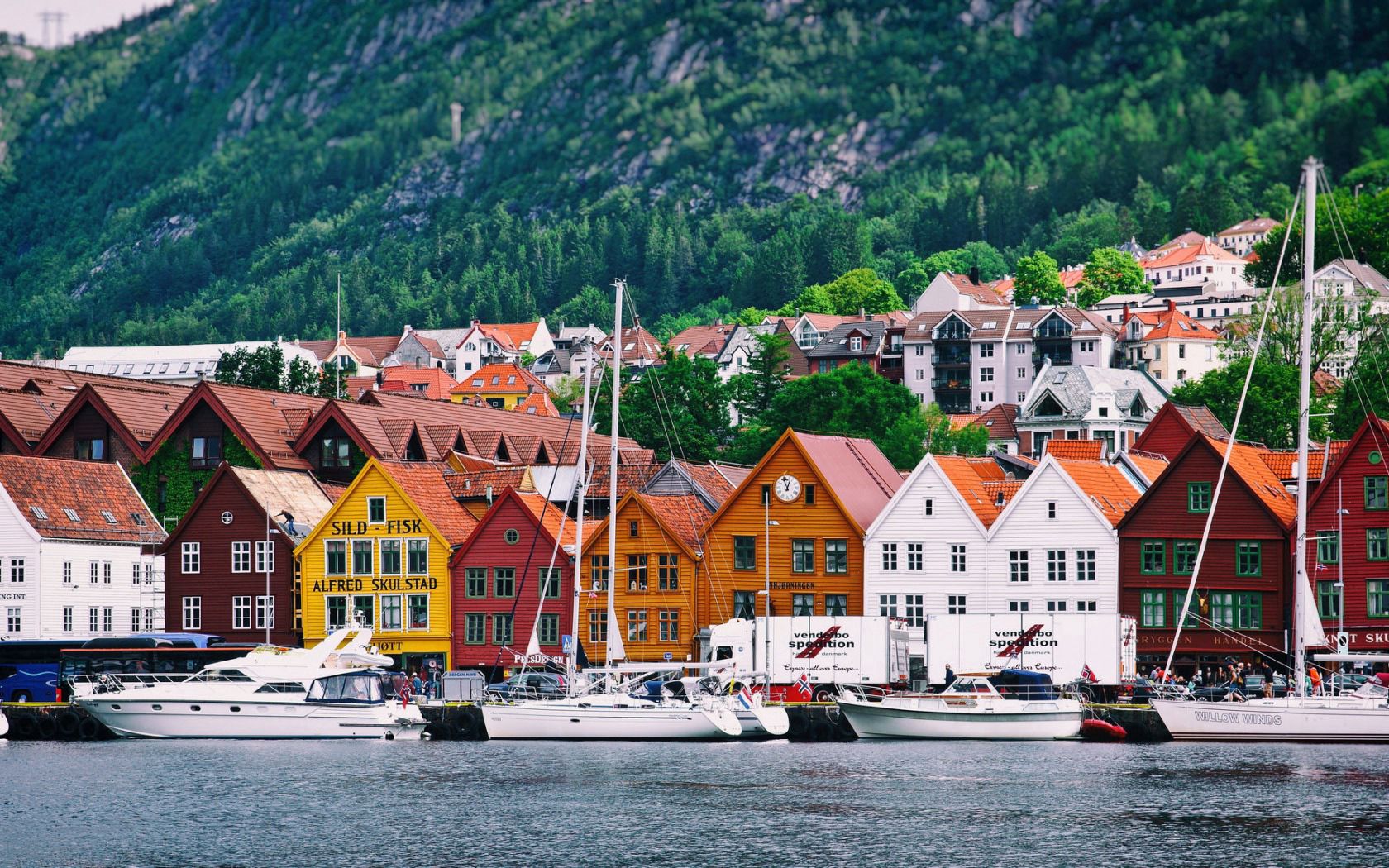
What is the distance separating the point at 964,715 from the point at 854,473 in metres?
28.5

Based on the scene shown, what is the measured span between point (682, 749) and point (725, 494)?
102 feet

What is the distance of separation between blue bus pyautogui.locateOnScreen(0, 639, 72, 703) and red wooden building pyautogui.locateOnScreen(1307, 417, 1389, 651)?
56.1 m

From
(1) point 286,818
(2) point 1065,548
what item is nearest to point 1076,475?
(2) point 1065,548

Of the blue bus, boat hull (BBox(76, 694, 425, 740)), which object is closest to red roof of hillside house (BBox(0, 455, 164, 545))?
the blue bus

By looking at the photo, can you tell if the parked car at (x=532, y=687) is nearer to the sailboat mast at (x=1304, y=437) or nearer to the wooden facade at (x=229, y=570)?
the wooden facade at (x=229, y=570)

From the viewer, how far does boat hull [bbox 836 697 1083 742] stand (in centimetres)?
8381

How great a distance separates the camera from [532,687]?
305 feet

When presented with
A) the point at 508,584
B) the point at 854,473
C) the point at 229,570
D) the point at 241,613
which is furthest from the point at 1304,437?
the point at 229,570

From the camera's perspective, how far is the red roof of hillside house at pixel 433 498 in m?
109

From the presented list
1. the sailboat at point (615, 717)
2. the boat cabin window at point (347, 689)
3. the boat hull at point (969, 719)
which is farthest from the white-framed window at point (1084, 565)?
the boat cabin window at point (347, 689)

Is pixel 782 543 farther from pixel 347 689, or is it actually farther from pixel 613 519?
pixel 347 689

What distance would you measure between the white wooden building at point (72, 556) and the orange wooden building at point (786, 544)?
95.7 feet

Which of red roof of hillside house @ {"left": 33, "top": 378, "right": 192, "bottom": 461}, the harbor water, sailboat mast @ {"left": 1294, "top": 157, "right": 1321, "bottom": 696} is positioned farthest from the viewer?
red roof of hillside house @ {"left": 33, "top": 378, "right": 192, "bottom": 461}

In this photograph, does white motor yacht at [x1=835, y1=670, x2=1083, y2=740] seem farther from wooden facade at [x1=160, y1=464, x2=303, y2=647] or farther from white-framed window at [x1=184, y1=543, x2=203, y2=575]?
white-framed window at [x1=184, y1=543, x2=203, y2=575]
